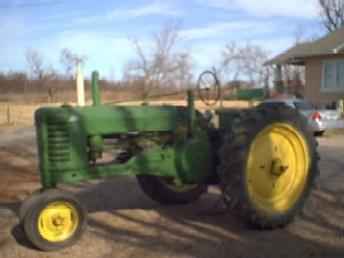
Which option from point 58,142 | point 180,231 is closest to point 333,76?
point 180,231

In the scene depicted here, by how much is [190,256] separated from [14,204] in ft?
11.9

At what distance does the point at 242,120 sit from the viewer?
6012 mm

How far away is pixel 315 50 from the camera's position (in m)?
26.7

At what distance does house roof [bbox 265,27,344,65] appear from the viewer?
25.6 m

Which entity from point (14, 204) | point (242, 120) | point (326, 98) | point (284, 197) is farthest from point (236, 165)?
point (326, 98)

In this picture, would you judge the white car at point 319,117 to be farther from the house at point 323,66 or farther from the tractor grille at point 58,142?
the tractor grille at point 58,142

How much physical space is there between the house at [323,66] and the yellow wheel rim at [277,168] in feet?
64.9

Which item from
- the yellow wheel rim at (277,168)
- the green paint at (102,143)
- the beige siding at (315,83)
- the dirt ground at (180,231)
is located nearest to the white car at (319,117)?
the beige siding at (315,83)

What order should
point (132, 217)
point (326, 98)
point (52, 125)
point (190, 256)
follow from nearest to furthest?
point (190, 256)
point (52, 125)
point (132, 217)
point (326, 98)

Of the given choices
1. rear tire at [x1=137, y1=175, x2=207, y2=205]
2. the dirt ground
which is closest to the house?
the dirt ground

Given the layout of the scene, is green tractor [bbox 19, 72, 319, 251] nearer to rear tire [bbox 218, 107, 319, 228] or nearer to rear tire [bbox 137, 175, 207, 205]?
rear tire [bbox 218, 107, 319, 228]

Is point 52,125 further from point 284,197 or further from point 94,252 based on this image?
point 284,197

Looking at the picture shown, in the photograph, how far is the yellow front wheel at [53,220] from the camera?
5.45 metres

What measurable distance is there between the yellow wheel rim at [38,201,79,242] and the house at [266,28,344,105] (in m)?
21.4
